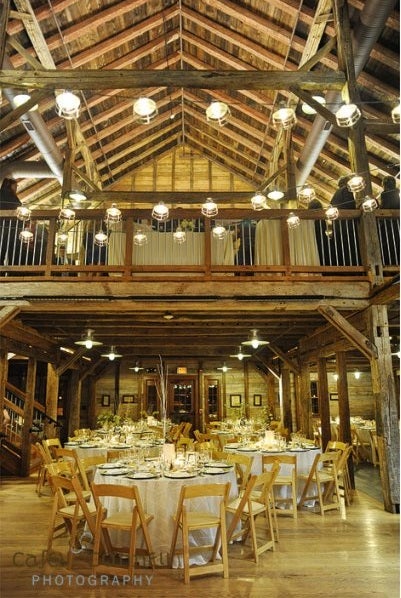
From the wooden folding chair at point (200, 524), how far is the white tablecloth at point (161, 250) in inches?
160

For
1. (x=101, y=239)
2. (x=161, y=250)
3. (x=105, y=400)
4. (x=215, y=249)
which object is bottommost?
(x=105, y=400)

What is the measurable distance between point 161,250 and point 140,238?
0.42 meters

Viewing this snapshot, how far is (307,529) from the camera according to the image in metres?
5.80

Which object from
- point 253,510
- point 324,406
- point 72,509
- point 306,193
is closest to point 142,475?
point 72,509

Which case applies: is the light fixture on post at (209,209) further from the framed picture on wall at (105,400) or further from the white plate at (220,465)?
the framed picture on wall at (105,400)

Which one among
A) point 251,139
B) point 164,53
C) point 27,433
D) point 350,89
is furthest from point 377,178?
point 27,433

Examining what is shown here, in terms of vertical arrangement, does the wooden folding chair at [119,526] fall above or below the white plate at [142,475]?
below

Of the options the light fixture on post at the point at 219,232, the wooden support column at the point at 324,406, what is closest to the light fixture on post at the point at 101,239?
the light fixture on post at the point at 219,232

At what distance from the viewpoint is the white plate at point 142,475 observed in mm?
4777

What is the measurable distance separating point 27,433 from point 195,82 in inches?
323

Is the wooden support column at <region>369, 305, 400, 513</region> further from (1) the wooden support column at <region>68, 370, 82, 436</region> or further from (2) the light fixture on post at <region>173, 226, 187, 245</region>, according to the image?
(1) the wooden support column at <region>68, 370, 82, 436</region>

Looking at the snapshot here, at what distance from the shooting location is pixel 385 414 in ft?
22.2

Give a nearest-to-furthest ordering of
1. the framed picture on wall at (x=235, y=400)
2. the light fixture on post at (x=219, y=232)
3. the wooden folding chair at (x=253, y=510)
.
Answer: the wooden folding chair at (x=253, y=510) < the light fixture on post at (x=219, y=232) < the framed picture on wall at (x=235, y=400)

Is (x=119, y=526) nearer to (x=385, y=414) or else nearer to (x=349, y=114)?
(x=385, y=414)
